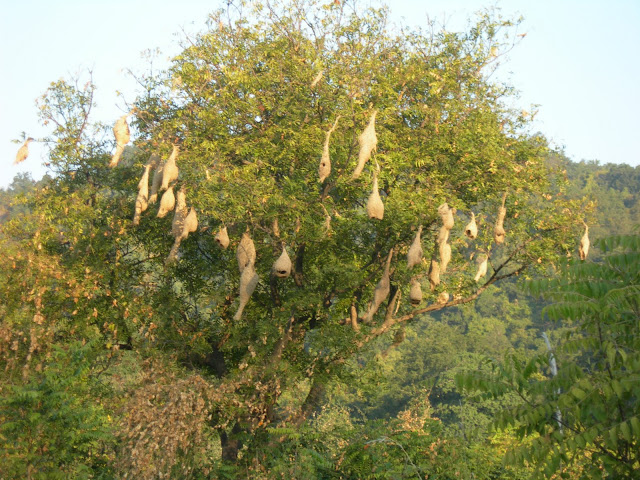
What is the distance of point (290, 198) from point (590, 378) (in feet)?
21.4

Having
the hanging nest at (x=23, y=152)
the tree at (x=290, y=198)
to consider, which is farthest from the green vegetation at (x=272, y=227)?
the hanging nest at (x=23, y=152)

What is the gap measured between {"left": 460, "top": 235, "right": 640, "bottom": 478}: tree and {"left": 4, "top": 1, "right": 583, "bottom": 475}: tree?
17.9ft

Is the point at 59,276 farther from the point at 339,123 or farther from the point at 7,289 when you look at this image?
the point at 339,123

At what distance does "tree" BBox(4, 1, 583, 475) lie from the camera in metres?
10.6

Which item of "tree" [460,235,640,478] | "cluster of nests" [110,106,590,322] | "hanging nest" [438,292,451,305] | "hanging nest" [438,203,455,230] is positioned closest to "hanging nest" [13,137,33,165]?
"cluster of nests" [110,106,590,322]

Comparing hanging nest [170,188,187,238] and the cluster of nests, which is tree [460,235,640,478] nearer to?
the cluster of nests

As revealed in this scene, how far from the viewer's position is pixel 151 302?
12531 millimetres

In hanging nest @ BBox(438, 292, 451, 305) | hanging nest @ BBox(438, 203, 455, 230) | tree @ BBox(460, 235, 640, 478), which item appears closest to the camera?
tree @ BBox(460, 235, 640, 478)

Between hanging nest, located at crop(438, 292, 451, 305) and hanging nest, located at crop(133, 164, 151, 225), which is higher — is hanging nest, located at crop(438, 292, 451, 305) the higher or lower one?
the lower one

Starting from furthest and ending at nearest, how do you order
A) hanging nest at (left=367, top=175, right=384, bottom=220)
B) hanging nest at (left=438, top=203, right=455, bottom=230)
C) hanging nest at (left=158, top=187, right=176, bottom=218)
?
hanging nest at (left=438, top=203, right=455, bottom=230) < hanging nest at (left=158, top=187, right=176, bottom=218) < hanging nest at (left=367, top=175, right=384, bottom=220)

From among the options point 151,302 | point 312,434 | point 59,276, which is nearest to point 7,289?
point 59,276

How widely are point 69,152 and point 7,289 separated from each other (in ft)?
10.8

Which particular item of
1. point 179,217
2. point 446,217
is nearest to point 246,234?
point 179,217

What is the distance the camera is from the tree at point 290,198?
1062cm
